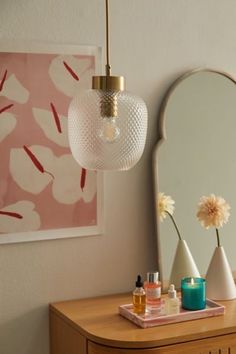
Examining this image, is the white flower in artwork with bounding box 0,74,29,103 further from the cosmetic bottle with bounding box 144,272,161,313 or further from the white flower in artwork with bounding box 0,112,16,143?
the cosmetic bottle with bounding box 144,272,161,313

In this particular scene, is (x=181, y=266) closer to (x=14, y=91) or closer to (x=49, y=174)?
(x=49, y=174)

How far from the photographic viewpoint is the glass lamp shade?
5.04ft

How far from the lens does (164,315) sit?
2.09 metres

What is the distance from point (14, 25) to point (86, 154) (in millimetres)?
823

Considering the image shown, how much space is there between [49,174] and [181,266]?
1.91 ft

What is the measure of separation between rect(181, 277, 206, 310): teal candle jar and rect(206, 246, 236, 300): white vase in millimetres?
178

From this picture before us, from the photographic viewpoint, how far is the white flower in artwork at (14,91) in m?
2.19

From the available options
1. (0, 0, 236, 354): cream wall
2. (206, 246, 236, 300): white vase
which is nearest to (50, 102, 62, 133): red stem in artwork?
(0, 0, 236, 354): cream wall

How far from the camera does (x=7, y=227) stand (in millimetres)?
2215

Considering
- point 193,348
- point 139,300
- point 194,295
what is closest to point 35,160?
point 139,300

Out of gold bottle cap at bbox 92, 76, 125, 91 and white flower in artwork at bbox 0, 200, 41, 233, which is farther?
white flower in artwork at bbox 0, 200, 41, 233

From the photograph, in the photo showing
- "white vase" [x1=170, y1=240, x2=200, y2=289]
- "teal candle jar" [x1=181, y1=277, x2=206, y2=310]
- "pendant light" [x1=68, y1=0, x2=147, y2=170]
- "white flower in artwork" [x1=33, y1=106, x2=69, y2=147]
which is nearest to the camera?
"pendant light" [x1=68, y1=0, x2=147, y2=170]

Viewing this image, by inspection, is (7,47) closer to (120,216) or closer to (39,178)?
(39,178)

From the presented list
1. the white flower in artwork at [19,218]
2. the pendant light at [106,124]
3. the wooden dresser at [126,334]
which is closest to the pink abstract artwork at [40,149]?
the white flower in artwork at [19,218]
